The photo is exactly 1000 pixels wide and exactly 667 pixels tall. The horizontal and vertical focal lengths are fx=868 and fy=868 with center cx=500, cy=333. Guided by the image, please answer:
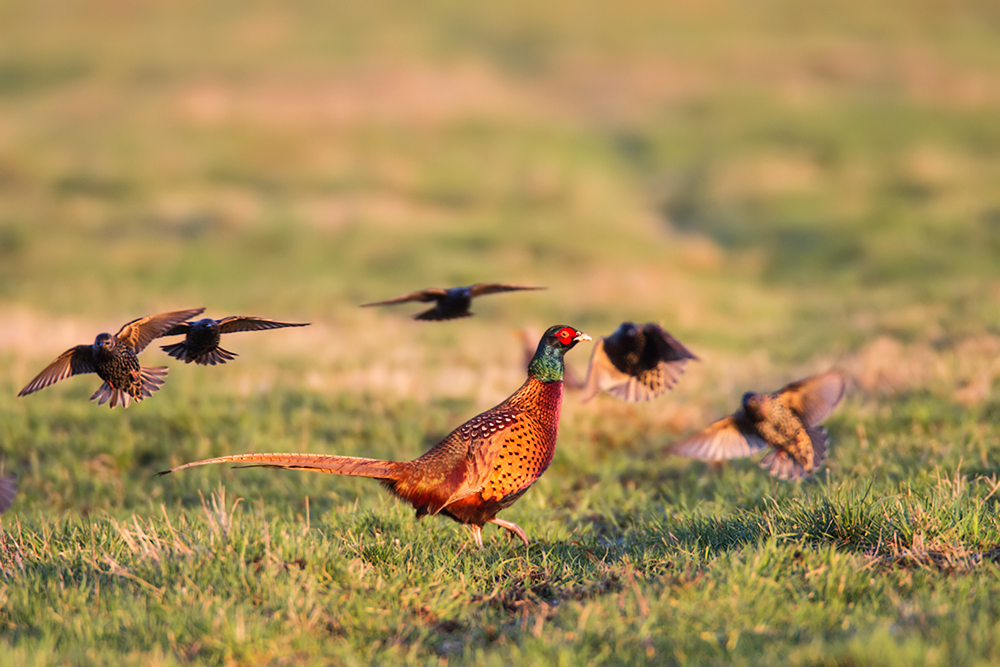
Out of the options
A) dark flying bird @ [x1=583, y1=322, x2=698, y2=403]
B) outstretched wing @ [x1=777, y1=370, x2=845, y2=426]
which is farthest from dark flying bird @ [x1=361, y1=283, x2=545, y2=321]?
outstretched wing @ [x1=777, y1=370, x2=845, y2=426]

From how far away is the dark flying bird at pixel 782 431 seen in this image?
531 cm

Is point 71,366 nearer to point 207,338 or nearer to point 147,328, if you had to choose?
point 147,328

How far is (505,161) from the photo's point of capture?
33.3m

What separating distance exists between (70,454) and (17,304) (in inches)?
410

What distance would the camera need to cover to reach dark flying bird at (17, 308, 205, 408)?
3.97 meters

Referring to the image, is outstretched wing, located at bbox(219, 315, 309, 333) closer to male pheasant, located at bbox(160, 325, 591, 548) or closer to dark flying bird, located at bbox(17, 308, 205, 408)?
dark flying bird, located at bbox(17, 308, 205, 408)

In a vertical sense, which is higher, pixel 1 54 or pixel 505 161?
pixel 1 54

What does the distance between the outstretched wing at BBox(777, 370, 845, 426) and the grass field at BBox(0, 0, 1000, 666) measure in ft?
1.58

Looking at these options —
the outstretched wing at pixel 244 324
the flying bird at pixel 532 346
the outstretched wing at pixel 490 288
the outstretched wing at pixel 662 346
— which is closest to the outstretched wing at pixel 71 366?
the outstretched wing at pixel 244 324

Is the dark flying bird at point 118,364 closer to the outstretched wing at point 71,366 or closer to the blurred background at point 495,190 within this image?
the outstretched wing at point 71,366

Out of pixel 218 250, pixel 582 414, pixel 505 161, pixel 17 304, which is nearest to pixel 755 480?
pixel 582 414

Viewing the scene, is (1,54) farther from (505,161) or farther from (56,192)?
(505,161)

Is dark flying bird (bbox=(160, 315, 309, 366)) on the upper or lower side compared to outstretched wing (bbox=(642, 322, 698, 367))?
upper

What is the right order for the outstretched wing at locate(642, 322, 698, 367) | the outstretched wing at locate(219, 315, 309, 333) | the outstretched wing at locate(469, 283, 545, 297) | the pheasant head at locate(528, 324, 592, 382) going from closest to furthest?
the outstretched wing at locate(219, 315, 309, 333) < the pheasant head at locate(528, 324, 592, 382) < the outstretched wing at locate(469, 283, 545, 297) < the outstretched wing at locate(642, 322, 698, 367)
